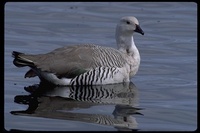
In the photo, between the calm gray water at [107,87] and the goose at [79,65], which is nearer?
the calm gray water at [107,87]

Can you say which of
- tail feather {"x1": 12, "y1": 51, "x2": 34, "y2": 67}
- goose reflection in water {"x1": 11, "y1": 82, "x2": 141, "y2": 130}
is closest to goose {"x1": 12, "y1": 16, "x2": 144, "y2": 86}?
tail feather {"x1": 12, "y1": 51, "x2": 34, "y2": 67}

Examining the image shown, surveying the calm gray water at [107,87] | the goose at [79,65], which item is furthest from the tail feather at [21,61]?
the calm gray water at [107,87]

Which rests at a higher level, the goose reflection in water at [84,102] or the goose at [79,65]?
the goose at [79,65]

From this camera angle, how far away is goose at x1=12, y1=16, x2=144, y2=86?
49.3ft

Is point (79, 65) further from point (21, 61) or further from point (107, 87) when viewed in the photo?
point (21, 61)

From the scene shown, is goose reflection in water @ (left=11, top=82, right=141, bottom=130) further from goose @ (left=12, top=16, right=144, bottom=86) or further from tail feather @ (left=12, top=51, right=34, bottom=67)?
tail feather @ (left=12, top=51, right=34, bottom=67)

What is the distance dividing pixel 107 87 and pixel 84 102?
127cm

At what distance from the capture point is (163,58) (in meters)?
17.5

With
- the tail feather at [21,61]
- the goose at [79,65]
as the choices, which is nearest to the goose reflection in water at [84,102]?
the goose at [79,65]

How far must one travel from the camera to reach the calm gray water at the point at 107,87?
512 inches

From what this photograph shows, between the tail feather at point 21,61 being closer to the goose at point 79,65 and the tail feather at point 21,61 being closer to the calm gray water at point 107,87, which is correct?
the goose at point 79,65

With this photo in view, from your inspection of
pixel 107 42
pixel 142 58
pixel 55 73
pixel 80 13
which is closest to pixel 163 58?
pixel 142 58

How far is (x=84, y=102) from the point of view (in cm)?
1408

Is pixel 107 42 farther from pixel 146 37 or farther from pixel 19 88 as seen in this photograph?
pixel 19 88
